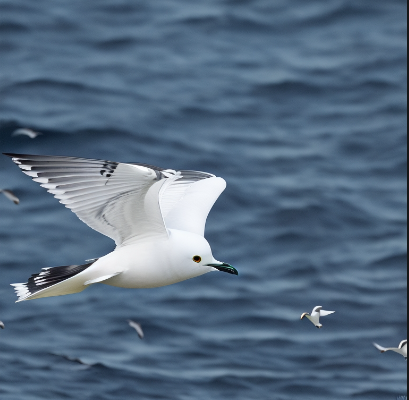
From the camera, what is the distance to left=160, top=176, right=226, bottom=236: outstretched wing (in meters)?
7.05

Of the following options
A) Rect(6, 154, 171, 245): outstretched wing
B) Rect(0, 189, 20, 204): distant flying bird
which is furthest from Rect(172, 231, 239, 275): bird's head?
Rect(0, 189, 20, 204): distant flying bird

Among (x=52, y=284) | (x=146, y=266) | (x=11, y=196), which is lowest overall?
(x=52, y=284)

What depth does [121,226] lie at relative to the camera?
20.7 feet

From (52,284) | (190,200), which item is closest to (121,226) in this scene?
(52,284)

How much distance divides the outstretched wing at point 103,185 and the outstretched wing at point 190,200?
832 millimetres

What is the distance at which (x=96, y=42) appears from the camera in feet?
51.8

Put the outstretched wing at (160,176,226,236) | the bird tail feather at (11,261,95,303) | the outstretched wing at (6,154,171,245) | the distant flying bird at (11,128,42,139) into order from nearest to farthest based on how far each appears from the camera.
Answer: the outstretched wing at (6,154,171,245), the bird tail feather at (11,261,95,303), the outstretched wing at (160,176,226,236), the distant flying bird at (11,128,42,139)

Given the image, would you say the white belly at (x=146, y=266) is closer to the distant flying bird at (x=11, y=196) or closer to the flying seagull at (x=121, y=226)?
the flying seagull at (x=121, y=226)

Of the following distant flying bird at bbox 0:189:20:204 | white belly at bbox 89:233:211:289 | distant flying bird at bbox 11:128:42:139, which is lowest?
white belly at bbox 89:233:211:289

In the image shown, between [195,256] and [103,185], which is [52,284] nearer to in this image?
[103,185]

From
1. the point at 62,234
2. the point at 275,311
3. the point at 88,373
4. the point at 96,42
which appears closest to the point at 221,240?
the point at 275,311

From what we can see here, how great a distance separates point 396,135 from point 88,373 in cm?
700

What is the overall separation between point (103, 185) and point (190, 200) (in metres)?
1.52

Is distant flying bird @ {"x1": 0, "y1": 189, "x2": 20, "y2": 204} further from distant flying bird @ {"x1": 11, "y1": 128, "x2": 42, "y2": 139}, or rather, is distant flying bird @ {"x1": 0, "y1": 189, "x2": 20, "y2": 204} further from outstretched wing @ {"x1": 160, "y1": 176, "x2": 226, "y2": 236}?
distant flying bird @ {"x1": 11, "y1": 128, "x2": 42, "y2": 139}
